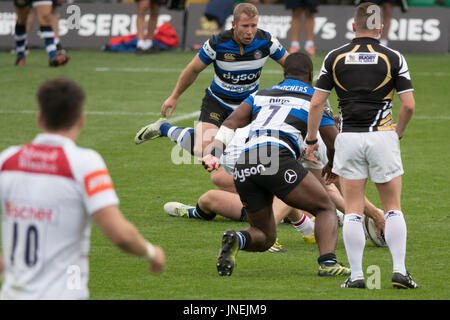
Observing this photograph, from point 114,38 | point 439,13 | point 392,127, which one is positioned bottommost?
point 114,38

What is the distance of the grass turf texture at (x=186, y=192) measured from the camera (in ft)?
23.4

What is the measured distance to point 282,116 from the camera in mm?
7629

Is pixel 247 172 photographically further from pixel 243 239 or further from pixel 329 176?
pixel 329 176

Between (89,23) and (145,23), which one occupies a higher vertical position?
(145,23)

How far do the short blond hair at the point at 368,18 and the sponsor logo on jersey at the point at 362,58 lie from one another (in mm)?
223

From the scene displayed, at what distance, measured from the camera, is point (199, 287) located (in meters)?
7.10

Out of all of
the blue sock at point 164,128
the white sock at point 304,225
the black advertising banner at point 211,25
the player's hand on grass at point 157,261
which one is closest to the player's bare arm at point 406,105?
the white sock at point 304,225

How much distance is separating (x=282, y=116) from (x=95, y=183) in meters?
3.43

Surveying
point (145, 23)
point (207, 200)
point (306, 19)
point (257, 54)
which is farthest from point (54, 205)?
point (145, 23)

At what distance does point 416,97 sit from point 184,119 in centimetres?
475

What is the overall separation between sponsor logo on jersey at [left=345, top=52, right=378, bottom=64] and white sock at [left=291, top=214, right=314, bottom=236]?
215 cm

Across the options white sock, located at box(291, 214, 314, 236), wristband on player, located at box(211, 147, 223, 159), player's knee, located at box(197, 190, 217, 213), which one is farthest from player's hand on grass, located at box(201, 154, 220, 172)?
player's knee, located at box(197, 190, 217, 213)
